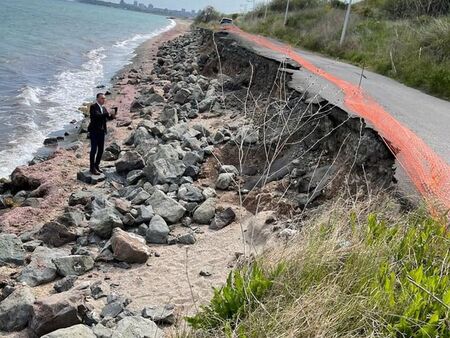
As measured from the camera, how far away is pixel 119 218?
6.71 m

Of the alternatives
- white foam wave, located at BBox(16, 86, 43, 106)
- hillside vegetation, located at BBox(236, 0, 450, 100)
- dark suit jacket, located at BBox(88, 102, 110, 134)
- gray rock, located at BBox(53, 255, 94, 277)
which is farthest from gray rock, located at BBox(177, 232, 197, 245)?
white foam wave, located at BBox(16, 86, 43, 106)

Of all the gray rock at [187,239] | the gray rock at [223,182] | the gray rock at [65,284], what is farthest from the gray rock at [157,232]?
the gray rock at [223,182]

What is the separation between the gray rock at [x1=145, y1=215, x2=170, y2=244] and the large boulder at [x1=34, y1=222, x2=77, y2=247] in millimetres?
1114

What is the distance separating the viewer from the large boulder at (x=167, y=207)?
6879 millimetres

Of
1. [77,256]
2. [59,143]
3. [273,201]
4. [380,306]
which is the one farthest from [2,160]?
[380,306]

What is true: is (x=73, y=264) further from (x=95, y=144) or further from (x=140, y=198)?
(x=95, y=144)

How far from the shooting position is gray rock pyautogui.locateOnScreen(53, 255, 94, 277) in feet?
17.9

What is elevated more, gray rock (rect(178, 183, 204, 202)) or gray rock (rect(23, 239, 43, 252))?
gray rock (rect(178, 183, 204, 202))

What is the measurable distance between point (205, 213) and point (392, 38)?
16.8 m

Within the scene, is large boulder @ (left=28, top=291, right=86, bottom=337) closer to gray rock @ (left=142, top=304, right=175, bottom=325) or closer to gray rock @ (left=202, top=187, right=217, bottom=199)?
gray rock @ (left=142, top=304, right=175, bottom=325)

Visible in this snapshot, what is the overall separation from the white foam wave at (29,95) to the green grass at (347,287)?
46.8 ft

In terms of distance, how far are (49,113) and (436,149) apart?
12690 millimetres

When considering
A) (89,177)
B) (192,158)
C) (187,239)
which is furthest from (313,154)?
(89,177)

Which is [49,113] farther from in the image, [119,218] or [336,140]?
[336,140]
